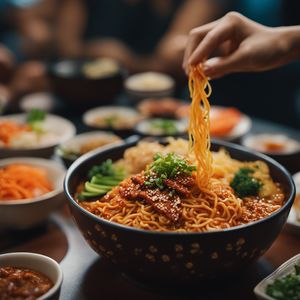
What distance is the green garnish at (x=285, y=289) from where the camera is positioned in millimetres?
1711

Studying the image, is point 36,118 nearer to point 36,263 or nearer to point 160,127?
point 160,127

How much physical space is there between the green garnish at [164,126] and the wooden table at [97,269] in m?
1.12

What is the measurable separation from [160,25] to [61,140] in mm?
3571

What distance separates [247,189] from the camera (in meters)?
2.17

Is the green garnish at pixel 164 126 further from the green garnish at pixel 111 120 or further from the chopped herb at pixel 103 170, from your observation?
the chopped herb at pixel 103 170

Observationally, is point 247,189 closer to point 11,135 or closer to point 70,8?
point 11,135

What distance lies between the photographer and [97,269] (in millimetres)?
2096

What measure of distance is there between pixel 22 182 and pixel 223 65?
118 centimetres

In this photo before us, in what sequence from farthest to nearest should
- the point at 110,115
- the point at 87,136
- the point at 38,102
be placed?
the point at 38,102 → the point at 110,115 → the point at 87,136

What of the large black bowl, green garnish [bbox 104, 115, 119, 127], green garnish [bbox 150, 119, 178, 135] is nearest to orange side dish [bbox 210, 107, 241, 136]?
green garnish [bbox 150, 119, 178, 135]

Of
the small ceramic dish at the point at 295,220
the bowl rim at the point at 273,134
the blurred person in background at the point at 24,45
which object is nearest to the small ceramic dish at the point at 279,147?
the bowl rim at the point at 273,134

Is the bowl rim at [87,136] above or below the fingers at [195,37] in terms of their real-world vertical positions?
below

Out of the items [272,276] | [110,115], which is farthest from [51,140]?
[272,276]

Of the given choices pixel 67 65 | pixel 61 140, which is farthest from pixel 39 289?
pixel 67 65
